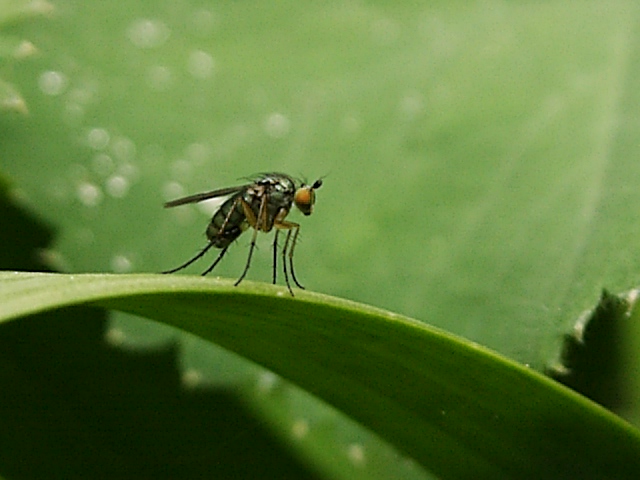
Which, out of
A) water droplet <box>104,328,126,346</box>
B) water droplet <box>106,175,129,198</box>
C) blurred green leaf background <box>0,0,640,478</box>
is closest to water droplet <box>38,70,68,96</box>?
blurred green leaf background <box>0,0,640,478</box>

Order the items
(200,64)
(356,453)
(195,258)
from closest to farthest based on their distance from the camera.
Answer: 1. (356,453)
2. (195,258)
3. (200,64)

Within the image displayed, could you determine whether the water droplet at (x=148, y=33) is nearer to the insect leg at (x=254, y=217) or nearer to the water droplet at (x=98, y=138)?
the water droplet at (x=98, y=138)

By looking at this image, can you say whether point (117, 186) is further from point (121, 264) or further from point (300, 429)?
point (300, 429)

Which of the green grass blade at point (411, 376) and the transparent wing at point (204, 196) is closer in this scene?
the green grass blade at point (411, 376)

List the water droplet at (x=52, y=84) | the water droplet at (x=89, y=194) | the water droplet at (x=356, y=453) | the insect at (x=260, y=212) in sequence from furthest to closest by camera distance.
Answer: the water droplet at (x=52, y=84) < the water droplet at (x=89, y=194) < the insect at (x=260, y=212) < the water droplet at (x=356, y=453)

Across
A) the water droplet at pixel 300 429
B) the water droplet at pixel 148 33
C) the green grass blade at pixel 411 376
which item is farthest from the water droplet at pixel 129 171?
the green grass blade at pixel 411 376

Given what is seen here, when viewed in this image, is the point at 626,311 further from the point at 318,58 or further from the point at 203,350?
the point at 318,58

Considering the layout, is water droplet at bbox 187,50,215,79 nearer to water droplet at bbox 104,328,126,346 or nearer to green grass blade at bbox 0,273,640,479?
water droplet at bbox 104,328,126,346

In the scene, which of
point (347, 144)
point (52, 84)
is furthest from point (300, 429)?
point (52, 84)
